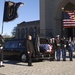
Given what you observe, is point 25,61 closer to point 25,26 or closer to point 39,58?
point 39,58

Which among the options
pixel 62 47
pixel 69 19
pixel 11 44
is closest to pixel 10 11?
pixel 11 44

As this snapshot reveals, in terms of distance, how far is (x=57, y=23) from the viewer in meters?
47.4

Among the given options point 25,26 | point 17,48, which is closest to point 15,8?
point 17,48

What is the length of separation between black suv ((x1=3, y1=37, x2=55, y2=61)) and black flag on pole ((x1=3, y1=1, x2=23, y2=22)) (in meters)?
2.59

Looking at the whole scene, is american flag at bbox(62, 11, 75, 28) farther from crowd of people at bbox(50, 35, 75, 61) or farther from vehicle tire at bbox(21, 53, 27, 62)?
vehicle tire at bbox(21, 53, 27, 62)

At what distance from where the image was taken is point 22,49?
63.5 feet

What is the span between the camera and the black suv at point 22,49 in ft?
60.5

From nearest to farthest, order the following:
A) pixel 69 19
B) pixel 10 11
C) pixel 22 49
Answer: pixel 10 11, pixel 22 49, pixel 69 19

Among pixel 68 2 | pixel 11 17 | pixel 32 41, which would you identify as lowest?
pixel 32 41

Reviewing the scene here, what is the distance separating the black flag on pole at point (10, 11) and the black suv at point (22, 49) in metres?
2.59

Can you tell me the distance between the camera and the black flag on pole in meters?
16.5

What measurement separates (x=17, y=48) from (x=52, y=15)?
95.3ft

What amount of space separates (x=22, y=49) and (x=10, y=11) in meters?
3.39

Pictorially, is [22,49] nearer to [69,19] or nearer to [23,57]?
[23,57]
